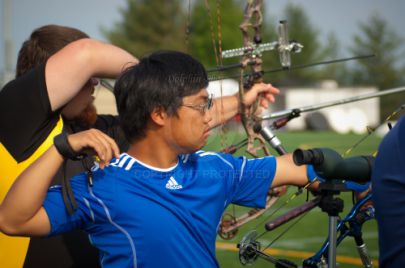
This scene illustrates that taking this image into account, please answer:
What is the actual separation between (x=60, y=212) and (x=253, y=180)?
2.76 ft

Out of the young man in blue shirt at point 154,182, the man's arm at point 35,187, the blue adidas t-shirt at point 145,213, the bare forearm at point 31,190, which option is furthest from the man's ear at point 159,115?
the bare forearm at point 31,190

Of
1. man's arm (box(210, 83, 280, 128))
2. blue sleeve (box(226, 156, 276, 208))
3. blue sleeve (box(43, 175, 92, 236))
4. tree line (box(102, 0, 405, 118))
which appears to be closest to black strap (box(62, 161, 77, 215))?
blue sleeve (box(43, 175, 92, 236))

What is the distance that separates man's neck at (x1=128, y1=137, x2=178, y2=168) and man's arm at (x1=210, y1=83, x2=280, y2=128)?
0.80 metres

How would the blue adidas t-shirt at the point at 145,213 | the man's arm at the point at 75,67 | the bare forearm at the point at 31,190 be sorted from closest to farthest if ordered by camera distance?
→ 1. the bare forearm at the point at 31,190
2. the blue adidas t-shirt at the point at 145,213
3. the man's arm at the point at 75,67

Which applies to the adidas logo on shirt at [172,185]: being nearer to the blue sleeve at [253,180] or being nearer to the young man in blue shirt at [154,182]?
the young man in blue shirt at [154,182]

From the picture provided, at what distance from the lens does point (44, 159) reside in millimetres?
2217

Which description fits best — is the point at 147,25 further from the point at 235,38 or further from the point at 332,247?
the point at 332,247

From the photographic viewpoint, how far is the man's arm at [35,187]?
2203mm

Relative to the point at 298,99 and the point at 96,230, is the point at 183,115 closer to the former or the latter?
the point at 96,230

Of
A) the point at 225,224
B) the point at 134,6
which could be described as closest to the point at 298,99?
the point at 134,6

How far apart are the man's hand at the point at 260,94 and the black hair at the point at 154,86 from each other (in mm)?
830

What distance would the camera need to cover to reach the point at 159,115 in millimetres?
2559

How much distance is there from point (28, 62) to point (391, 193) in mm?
1864

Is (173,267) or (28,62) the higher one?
(28,62)
